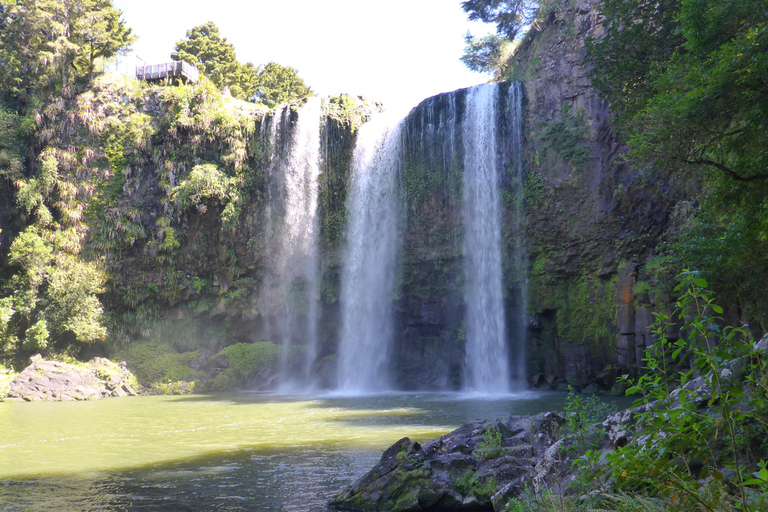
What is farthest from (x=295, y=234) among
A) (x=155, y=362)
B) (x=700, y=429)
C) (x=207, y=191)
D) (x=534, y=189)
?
(x=700, y=429)

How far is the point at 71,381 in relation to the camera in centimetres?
2061

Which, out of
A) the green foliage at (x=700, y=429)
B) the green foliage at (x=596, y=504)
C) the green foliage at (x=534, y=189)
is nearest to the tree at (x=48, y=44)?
the green foliage at (x=534, y=189)

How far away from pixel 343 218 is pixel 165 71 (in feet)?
42.3

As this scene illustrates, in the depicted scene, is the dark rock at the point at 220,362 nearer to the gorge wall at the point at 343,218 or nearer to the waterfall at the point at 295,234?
the gorge wall at the point at 343,218

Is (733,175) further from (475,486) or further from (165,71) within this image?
(165,71)

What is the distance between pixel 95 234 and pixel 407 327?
15.0 meters

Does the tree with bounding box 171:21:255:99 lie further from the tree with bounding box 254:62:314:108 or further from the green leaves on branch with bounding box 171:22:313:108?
the tree with bounding box 254:62:314:108

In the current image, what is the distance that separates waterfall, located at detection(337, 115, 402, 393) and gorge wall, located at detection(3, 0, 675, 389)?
41 cm

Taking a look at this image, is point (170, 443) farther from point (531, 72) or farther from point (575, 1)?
point (575, 1)

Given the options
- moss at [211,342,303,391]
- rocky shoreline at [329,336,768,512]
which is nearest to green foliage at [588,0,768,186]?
rocky shoreline at [329,336,768,512]

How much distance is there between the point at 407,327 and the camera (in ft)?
75.6

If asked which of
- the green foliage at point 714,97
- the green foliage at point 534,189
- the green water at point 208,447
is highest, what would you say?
the green foliage at point 534,189

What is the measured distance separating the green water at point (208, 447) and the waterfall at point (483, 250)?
274cm

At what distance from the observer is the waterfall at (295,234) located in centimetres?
2461
